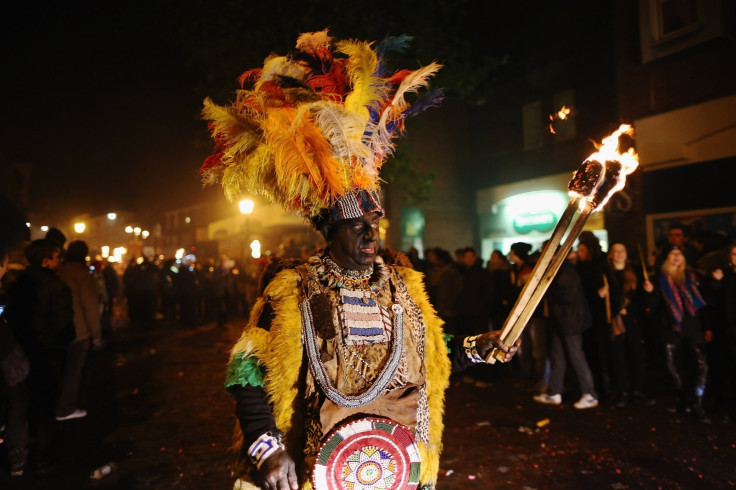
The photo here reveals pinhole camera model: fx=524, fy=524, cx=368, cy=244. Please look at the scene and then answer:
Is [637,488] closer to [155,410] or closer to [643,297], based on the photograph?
[643,297]

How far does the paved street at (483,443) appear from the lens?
477 centimetres

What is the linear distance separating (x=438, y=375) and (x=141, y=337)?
13035 millimetres

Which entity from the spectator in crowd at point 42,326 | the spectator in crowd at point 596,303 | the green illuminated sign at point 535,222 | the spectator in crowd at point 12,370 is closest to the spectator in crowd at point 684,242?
the spectator in crowd at point 596,303

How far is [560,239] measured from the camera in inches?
93.4

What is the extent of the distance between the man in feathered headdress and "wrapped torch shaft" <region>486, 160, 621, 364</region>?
13cm

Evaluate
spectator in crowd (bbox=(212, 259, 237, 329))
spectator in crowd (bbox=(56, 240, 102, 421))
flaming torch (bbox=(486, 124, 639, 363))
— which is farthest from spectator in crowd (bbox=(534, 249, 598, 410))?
spectator in crowd (bbox=(212, 259, 237, 329))

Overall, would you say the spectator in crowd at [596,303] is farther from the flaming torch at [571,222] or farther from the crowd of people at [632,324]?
the flaming torch at [571,222]

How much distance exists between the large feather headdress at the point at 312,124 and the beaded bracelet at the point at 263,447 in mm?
1072

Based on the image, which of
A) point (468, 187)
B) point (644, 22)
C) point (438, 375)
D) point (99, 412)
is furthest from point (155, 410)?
point (468, 187)

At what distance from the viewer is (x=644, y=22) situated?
12.4 metres

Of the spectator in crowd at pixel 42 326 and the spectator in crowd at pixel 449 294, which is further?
the spectator in crowd at pixel 449 294

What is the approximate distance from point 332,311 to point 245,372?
48 cm

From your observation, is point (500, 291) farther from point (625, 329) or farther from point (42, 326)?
point (42, 326)

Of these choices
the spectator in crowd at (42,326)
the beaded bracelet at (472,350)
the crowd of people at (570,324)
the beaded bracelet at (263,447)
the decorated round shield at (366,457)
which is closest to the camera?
the beaded bracelet at (263,447)
